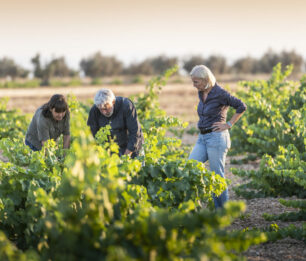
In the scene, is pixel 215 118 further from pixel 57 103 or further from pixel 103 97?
pixel 57 103

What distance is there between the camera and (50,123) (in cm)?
514

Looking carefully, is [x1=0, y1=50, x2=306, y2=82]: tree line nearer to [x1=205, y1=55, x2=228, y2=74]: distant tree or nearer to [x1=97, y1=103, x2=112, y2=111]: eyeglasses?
[x1=205, y1=55, x2=228, y2=74]: distant tree

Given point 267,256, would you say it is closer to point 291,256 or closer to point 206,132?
point 291,256

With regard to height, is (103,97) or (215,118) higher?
(103,97)

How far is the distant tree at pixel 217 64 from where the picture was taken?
61.0 metres

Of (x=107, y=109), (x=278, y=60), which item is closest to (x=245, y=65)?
(x=278, y=60)

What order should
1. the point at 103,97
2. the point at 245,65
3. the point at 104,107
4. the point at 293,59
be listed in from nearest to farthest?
the point at 103,97 < the point at 104,107 < the point at 293,59 < the point at 245,65

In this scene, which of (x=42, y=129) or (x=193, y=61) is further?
(x=193, y=61)

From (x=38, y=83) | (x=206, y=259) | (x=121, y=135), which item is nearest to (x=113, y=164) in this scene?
(x=206, y=259)

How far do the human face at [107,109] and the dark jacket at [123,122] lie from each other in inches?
1.8

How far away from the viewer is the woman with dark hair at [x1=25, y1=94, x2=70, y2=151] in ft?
16.2

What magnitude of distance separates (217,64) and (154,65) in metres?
9.15

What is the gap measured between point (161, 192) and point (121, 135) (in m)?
1.17

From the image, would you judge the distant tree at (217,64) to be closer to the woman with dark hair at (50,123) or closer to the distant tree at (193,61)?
the distant tree at (193,61)
